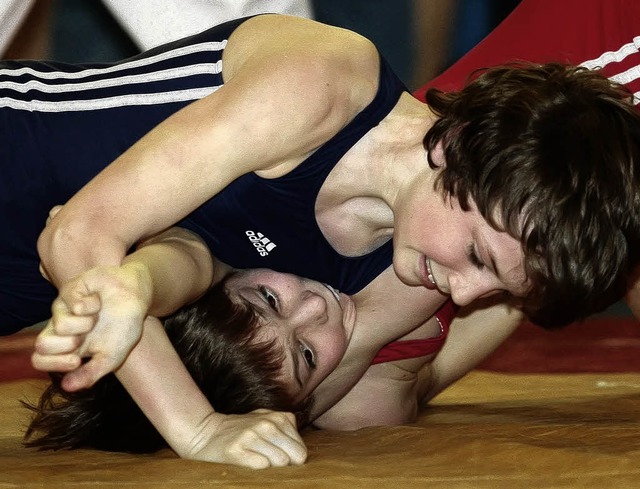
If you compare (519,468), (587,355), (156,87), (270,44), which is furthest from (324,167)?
(587,355)

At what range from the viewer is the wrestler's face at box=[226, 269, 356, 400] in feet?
5.26

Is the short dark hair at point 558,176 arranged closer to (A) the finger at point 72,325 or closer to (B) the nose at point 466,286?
(B) the nose at point 466,286

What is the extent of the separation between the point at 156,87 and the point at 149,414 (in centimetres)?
53

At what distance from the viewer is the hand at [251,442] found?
1351 millimetres

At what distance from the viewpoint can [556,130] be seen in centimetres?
148

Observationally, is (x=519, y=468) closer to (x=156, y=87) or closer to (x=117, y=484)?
(x=117, y=484)

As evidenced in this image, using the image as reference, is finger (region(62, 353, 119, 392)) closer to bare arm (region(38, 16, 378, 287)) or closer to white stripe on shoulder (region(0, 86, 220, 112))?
bare arm (region(38, 16, 378, 287))

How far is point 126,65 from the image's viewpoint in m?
1.70

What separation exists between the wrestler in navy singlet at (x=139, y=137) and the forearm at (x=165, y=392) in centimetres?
28

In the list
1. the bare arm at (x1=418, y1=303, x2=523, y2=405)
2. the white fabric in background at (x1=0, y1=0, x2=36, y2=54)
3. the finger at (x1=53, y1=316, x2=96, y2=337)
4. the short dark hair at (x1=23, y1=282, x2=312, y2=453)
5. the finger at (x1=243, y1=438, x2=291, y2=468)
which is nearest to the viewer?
the finger at (x1=53, y1=316, x2=96, y2=337)

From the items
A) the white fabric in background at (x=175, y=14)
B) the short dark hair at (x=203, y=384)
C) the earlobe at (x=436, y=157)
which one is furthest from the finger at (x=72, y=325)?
the white fabric in background at (x=175, y=14)

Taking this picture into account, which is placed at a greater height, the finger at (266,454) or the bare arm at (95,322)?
the bare arm at (95,322)

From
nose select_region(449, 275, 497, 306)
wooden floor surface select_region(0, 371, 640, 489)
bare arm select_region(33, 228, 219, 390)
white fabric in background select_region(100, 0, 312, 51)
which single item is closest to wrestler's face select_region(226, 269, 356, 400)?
wooden floor surface select_region(0, 371, 640, 489)

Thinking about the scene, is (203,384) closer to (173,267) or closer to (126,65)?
(173,267)
